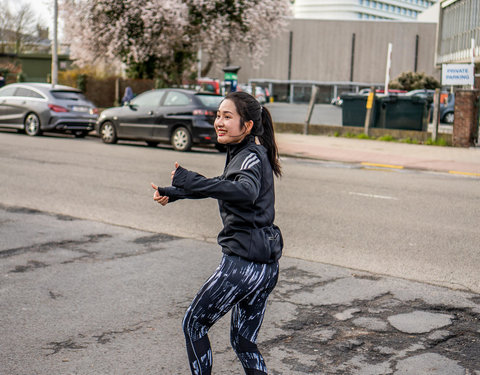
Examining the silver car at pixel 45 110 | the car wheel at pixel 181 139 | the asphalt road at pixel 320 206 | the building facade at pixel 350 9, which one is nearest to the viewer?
the asphalt road at pixel 320 206

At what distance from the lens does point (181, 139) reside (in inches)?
665

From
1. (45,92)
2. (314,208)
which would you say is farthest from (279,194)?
(45,92)

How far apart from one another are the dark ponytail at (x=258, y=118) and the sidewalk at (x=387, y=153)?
478 inches

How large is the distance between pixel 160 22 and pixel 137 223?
21148 millimetres

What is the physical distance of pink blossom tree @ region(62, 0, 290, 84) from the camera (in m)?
27.6

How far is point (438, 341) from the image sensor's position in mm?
4312

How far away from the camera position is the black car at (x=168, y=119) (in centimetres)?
1652

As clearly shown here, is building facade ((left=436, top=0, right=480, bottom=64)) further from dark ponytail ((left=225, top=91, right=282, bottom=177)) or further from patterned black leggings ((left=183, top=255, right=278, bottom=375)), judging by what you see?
patterned black leggings ((left=183, top=255, right=278, bottom=375))

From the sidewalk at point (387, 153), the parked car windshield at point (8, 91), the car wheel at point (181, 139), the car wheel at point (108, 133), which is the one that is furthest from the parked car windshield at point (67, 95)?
the sidewalk at point (387, 153)

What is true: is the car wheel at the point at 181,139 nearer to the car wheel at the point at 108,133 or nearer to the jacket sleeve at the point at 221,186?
the car wheel at the point at 108,133

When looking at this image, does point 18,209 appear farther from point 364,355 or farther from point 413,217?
point 364,355

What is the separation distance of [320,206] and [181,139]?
804 cm

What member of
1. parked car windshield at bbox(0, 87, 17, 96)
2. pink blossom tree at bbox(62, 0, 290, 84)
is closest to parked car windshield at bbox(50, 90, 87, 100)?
parked car windshield at bbox(0, 87, 17, 96)

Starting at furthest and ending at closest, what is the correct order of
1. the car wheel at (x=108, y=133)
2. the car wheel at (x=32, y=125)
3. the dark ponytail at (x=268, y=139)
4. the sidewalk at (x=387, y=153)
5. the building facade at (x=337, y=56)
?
the building facade at (x=337, y=56), the car wheel at (x=32, y=125), the car wheel at (x=108, y=133), the sidewalk at (x=387, y=153), the dark ponytail at (x=268, y=139)
